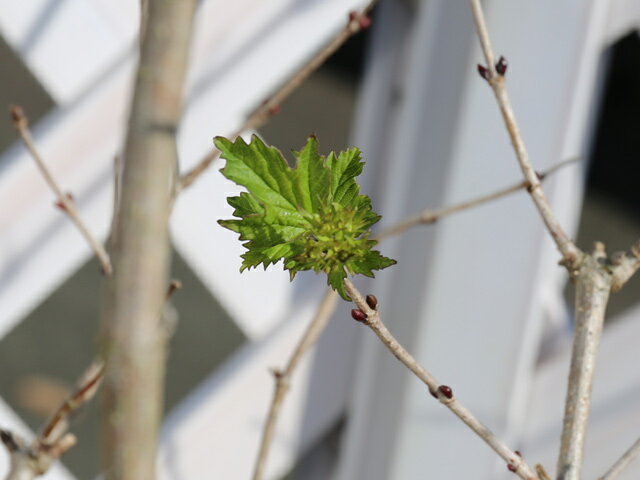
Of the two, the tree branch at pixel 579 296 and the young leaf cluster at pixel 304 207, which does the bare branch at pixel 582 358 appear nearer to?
the tree branch at pixel 579 296

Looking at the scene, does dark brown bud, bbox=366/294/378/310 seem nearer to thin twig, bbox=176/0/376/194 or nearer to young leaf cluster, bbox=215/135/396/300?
young leaf cluster, bbox=215/135/396/300

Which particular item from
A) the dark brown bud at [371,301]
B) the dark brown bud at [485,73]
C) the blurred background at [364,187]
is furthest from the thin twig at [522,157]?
the blurred background at [364,187]

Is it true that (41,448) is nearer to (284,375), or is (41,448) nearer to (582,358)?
(284,375)

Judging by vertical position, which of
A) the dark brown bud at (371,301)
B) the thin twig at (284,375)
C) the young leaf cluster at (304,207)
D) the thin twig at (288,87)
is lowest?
the thin twig at (284,375)

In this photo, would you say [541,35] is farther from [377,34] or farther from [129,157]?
[129,157]

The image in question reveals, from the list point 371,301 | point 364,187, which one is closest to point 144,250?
point 371,301

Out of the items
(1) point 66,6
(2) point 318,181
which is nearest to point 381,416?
(1) point 66,6
